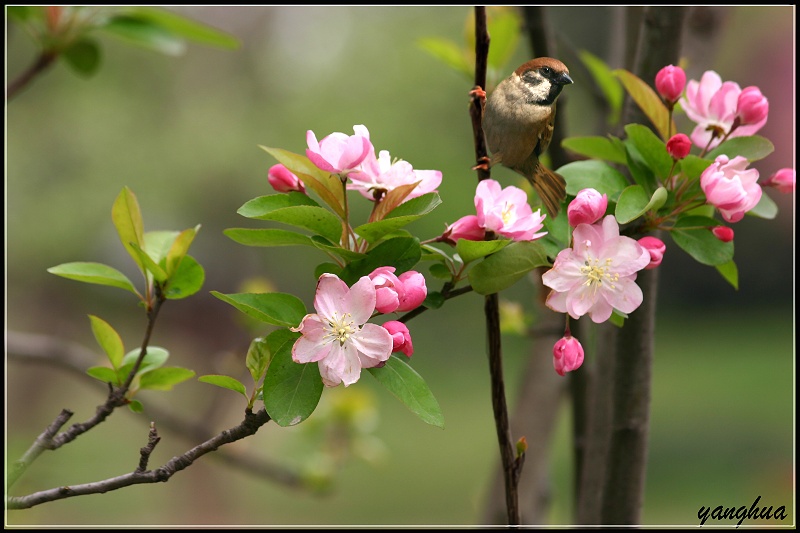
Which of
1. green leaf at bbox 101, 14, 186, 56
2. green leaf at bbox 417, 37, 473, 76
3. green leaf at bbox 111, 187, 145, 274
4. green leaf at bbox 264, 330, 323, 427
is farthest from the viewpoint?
green leaf at bbox 417, 37, 473, 76

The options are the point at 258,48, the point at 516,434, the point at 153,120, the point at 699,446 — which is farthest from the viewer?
the point at 258,48

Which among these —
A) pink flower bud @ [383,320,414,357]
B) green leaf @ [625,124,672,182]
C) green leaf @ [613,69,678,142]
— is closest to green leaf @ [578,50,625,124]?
green leaf @ [613,69,678,142]

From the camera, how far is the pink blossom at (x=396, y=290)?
0.53m

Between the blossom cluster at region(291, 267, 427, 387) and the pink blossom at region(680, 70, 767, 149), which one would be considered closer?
the blossom cluster at region(291, 267, 427, 387)

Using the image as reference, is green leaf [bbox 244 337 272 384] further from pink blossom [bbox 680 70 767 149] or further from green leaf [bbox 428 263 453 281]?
pink blossom [bbox 680 70 767 149]

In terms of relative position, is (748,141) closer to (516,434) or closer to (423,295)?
(423,295)

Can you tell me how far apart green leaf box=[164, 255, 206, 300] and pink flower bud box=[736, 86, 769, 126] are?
0.50 metres

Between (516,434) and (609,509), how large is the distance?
0.64 metres

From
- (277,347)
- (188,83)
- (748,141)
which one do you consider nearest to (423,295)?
(277,347)

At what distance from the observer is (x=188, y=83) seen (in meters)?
5.07

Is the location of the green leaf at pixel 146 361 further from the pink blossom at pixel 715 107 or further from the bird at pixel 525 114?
the pink blossom at pixel 715 107

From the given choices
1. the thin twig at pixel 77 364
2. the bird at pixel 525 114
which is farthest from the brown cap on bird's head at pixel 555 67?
the thin twig at pixel 77 364

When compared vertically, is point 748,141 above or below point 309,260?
above

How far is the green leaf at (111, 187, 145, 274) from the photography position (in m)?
0.64
